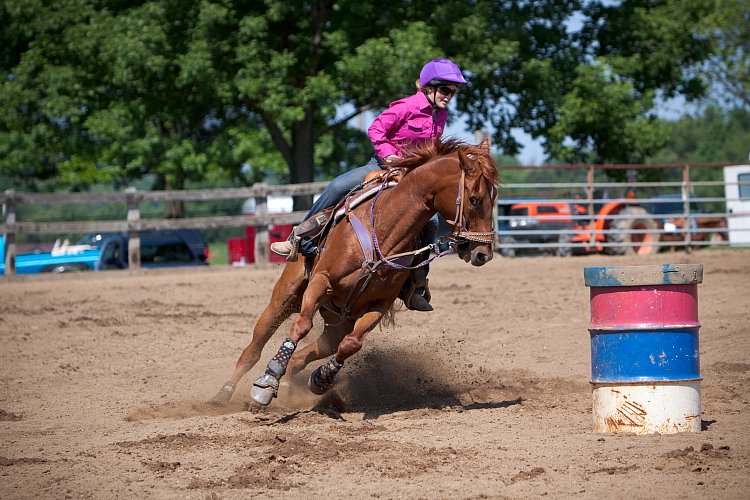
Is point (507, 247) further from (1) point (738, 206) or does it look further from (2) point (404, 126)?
(2) point (404, 126)

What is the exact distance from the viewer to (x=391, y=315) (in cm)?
755

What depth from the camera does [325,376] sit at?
690cm

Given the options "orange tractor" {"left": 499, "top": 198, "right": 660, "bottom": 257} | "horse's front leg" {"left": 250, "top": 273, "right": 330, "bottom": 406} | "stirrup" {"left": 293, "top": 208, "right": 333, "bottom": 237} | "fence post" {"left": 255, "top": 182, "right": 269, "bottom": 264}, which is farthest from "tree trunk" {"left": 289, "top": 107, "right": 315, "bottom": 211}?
"horse's front leg" {"left": 250, "top": 273, "right": 330, "bottom": 406}

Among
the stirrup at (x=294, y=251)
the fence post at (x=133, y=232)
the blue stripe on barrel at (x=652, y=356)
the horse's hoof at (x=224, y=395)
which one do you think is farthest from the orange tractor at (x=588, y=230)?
the blue stripe on barrel at (x=652, y=356)

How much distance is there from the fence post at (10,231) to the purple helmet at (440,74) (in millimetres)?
13156

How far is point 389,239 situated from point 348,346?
81cm

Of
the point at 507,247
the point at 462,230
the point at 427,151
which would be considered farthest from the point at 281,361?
the point at 507,247

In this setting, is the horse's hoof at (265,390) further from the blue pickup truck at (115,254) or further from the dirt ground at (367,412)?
the blue pickup truck at (115,254)

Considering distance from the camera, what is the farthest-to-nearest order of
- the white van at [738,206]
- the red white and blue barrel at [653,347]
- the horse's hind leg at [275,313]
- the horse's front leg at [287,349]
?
1. the white van at [738,206]
2. the horse's hind leg at [275,313]
3. the horse's front leg at [287,349]
4. the red white and blue barrel at [653,347]

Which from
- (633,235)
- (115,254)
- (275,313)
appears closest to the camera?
(275,313)

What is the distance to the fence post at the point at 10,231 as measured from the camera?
1794 centimetres

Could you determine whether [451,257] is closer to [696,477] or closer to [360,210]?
[360,210]

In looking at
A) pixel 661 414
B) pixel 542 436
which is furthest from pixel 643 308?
pixel 542 436

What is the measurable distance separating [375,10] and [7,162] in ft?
33.5
